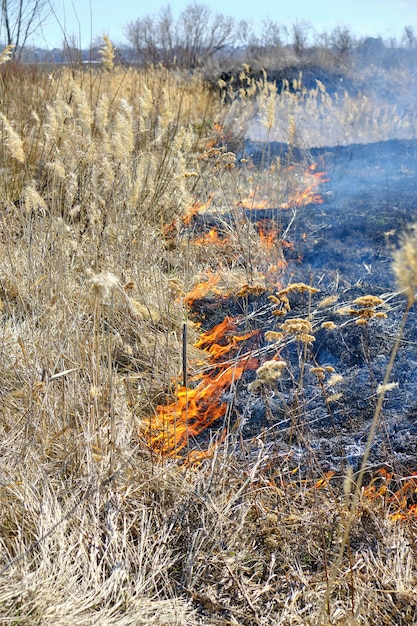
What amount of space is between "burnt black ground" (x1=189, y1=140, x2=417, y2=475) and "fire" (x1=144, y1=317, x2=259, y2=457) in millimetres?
91

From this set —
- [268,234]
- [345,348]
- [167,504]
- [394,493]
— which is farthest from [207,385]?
[268,234]

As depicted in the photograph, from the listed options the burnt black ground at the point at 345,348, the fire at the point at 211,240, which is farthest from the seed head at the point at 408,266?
the fire at the point at 211,240

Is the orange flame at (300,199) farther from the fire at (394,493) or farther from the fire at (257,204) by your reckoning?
the fire at (394,493)

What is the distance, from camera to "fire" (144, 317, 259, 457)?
8.92 feet

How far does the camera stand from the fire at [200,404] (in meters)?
2.72

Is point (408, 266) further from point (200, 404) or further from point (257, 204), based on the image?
point (257, 204)

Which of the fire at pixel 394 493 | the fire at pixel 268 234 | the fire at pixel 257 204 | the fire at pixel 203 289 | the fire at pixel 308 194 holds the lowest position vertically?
the fire at pixel 394 493

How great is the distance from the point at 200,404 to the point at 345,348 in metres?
0.83

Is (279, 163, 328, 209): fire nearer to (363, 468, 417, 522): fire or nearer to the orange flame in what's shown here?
the orange flame

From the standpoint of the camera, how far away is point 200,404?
3045 millimetres

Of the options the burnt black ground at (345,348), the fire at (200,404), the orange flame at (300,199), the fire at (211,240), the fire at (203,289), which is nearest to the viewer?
the burnt black ground at (345,348)

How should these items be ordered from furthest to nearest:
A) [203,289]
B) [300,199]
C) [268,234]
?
1. [300,199]
2. [268,234]
3. [203,289]

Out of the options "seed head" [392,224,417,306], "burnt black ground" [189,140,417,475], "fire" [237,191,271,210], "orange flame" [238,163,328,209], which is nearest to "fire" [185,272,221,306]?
"burnt black ground" [189,140,417,475]

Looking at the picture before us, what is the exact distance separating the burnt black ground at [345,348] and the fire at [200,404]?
0.09m
